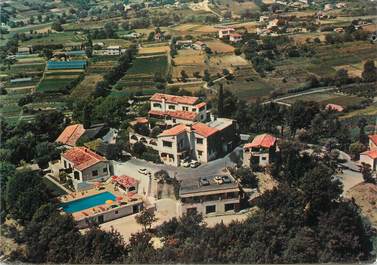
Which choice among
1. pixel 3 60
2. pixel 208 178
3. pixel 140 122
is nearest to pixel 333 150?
pixel 208 178

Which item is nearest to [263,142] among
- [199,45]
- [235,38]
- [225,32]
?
[199,45]

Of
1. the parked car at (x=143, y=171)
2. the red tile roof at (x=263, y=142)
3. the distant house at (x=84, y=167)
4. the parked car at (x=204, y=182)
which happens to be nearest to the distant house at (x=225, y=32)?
the red tile roof at (x=263, y=142)

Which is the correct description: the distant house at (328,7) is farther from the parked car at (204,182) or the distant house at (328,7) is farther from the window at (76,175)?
the window at (76,175)

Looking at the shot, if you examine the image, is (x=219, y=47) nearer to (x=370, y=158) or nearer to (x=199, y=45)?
(x=199, y=45)

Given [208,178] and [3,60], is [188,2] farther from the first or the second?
[208,178]

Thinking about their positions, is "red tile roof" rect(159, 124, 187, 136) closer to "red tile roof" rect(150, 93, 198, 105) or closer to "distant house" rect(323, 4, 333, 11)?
"red tile roof" rect(150, 93, 198, 105)

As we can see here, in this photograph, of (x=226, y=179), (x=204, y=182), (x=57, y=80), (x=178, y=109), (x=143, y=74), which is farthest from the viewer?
(x=143, y=74)
